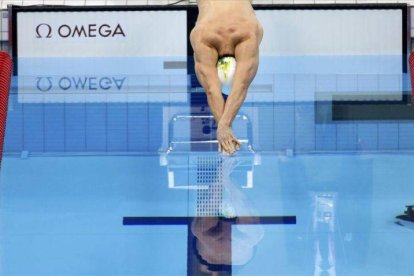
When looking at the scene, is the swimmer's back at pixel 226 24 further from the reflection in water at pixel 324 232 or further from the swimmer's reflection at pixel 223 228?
the reflection in water at pixel 324 232

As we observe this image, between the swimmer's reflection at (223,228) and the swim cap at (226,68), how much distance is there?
1174 mm

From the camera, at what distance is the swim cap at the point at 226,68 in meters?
5.37

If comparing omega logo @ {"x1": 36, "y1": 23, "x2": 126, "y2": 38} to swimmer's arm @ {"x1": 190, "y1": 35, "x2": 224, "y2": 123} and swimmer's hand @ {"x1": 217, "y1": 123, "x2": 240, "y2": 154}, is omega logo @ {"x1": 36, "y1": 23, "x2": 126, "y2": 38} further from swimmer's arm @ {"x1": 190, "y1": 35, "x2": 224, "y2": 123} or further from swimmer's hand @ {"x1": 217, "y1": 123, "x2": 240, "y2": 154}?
swimmer's hand @ {"x1": 217, "y1": 123, "x2": 240, "y2": 154}

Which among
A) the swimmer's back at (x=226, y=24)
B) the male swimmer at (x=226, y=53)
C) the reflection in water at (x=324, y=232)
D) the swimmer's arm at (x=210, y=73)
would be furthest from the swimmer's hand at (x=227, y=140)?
the reflection in water at (x=324, y=232)

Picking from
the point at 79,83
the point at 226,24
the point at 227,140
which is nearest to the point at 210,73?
the point at 226,24

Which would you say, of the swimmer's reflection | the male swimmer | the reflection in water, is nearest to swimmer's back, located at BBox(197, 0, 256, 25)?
the male swimmer

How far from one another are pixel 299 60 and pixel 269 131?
371cm

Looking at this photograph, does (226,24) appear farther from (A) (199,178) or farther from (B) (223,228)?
(A) (199,178)

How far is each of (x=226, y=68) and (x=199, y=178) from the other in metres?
2.68

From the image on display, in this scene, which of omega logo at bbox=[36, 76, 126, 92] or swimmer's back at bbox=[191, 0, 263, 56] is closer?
swimmer's back at bbox=[191, 0, 263, 56]

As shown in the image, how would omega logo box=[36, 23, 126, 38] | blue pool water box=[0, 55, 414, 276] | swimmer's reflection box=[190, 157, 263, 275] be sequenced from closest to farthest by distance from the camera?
swimmer's reflection box=[190, 157, 263, 275]
blue pool water box=[0, 55, 414, 276]
omega logo box=[36, 23, 126, 38]

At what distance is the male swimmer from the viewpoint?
206 inches

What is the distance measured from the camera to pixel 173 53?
14102 mm

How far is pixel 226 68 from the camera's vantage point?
5410 mm
